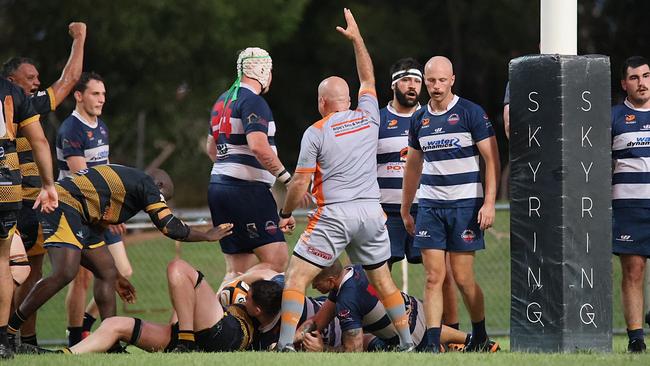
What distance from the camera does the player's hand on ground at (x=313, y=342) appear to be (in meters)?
11.2

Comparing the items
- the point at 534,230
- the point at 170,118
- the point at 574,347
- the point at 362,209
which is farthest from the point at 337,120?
the point at 170,118

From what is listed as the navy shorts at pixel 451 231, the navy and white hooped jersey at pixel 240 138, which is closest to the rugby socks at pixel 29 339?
the navy and white hooped jersey at pixel 240 138

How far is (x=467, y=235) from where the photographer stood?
1138cm

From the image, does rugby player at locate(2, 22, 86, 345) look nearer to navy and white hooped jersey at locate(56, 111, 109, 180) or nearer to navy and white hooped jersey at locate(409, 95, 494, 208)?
navy and white hooped jersey at locate(56, 111, 109, 180)

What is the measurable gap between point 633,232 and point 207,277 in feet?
25.4

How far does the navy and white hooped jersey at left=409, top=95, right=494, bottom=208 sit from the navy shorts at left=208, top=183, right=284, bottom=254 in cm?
154

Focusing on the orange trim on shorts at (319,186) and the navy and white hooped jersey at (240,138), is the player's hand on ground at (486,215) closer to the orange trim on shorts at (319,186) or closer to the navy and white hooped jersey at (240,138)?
the orange trim on shorts at (319,186)

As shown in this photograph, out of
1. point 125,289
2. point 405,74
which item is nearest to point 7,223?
point 125,289

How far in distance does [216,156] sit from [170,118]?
14858 millimetres

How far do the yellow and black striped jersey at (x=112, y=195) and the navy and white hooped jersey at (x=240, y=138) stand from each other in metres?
1.10

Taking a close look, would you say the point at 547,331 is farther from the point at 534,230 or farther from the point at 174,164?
the point at 174,164

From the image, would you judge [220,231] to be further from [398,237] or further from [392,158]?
[392,158]

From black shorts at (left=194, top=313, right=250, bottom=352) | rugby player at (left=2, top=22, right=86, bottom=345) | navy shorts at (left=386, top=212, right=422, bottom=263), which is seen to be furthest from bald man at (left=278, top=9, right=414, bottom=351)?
rugby player at (left=2, top=22, right=86, bottom=345)

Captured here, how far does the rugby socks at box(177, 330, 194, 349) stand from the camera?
35.7 ft
